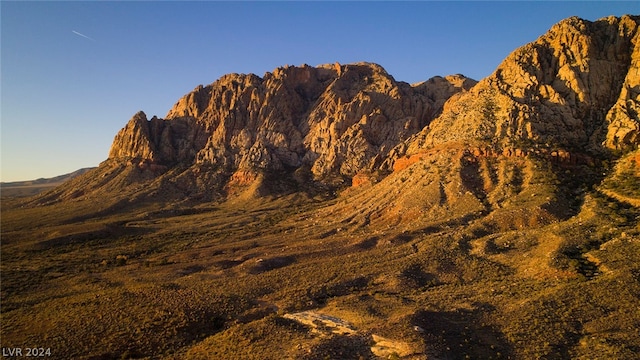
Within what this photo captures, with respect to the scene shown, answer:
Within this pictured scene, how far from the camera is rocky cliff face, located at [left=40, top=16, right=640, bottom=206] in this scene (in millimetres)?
76250

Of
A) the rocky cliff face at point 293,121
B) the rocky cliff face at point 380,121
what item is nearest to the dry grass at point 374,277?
the rocky cliff face at point 380,121

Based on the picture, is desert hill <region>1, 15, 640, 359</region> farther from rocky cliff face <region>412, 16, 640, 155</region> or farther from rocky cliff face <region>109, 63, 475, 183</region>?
rocky cliff face <region>109, 63, 475, 183</region>

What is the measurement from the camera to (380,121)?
5261 inches

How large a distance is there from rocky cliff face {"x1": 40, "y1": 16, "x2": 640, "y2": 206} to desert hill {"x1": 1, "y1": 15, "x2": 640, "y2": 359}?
0.51 meters

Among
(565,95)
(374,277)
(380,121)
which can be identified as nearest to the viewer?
(374,277)

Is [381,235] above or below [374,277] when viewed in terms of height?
above

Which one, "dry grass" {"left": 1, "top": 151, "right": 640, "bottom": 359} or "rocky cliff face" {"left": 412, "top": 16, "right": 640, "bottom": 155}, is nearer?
"dry grass" {"left": 1, "top": 151, "right": 640, "bottom": 359}

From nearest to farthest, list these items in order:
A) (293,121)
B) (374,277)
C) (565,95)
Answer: (374,277), (565,95), (293,121)

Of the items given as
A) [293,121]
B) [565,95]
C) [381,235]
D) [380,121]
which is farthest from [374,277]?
[293,121]

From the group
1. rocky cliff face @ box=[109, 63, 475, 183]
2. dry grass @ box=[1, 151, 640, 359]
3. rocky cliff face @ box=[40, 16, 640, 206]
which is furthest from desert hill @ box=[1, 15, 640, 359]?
rocky cliff face @ box=[109, 63, 475, 183]

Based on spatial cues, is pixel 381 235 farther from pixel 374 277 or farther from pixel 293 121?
pixel 293 121

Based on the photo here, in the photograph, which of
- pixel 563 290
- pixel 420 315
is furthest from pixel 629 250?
pixel 420 315

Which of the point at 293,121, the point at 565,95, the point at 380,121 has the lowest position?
the point at 565,95

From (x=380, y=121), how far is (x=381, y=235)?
248ft
